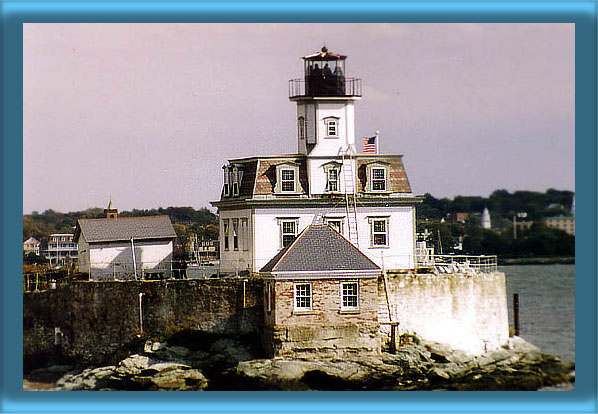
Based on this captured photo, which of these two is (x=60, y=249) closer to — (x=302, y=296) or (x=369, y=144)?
(x=302, y=296)

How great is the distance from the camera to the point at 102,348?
4500 centimetres

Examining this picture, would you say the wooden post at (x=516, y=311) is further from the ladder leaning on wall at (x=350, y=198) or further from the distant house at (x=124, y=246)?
the distant house at (x=124, y=246)

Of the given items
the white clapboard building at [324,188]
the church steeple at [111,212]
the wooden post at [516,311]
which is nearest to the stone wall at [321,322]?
the white clapboard building at [324,188]

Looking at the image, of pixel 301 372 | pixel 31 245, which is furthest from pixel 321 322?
pixel 31 245

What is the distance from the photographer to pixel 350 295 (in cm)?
4284

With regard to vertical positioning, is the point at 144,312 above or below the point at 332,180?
below

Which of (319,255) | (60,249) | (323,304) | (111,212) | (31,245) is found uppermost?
(111,212)

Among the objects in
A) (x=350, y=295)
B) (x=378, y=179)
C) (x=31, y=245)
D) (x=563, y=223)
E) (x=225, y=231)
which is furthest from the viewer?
(x=31, y=245)

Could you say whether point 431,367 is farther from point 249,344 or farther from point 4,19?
point 4,19

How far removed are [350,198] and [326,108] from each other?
2734 mm

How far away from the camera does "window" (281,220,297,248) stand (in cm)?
4616

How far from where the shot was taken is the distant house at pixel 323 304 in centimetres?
4262

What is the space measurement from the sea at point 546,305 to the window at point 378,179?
→ 5039 mm

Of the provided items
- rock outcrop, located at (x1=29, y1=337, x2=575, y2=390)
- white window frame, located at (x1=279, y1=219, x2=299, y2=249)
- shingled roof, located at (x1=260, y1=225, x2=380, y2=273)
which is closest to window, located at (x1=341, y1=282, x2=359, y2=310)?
shingled roof, located at (x1=260, y1=225, x2=380, y2=273)
